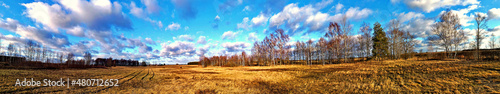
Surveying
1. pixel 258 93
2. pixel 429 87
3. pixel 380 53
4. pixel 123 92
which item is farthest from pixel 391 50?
pixel 123 92

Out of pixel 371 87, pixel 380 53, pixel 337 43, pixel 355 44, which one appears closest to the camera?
pixel 371 87

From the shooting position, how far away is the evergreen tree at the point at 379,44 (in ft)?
144

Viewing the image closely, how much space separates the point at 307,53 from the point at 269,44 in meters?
15.6

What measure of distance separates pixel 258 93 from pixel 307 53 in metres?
53.0

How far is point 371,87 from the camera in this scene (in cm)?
1196

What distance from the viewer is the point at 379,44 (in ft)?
145

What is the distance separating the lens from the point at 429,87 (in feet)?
34.3

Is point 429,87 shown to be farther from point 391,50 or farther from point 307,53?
point 307,53

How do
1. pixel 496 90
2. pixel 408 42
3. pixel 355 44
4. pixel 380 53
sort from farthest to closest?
pixel 355 44, pixel 408 42, pixel 380 53, pixel 496 90

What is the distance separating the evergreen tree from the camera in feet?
144

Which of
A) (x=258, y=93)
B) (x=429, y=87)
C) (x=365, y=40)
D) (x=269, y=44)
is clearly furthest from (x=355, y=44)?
(x=258, y=93)

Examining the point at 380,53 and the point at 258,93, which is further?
the point at 380,53

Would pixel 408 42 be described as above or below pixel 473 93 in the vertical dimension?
above

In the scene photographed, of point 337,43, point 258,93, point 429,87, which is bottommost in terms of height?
point 258,93
